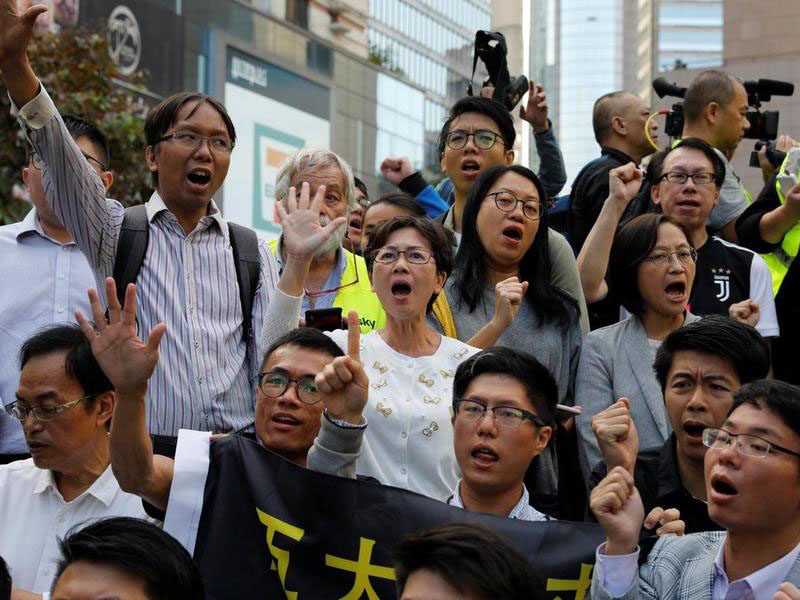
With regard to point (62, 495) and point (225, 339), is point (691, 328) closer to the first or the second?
point (225, 339)

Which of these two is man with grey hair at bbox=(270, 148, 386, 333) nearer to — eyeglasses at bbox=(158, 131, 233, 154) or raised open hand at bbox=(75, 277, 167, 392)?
eyeglasses at bbox=(158, 131, 233, 154)

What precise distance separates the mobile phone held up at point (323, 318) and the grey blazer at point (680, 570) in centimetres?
181

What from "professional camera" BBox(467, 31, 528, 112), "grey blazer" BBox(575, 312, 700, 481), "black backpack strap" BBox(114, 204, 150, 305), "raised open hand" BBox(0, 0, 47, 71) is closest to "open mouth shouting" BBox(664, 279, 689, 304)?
"grey blazer" BBox(575, 312, 700, 481)

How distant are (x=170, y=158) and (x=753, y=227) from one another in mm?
3072

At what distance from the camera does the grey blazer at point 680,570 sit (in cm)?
355

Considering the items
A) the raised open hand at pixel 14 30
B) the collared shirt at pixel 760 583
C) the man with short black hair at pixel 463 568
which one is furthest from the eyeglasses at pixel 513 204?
the man with short black hair at pixel 463 568

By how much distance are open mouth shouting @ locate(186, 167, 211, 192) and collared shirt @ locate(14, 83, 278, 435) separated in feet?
0.44

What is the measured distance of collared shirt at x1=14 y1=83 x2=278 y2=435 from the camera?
4582 millimetres

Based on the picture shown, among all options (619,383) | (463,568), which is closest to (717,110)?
(619,383)

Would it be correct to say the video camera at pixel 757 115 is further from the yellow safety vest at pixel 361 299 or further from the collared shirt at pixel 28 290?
the collared shirt at pixel 28 290

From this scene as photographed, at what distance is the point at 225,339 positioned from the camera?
4.82 metres

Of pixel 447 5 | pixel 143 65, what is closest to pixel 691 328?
pixel 143 65

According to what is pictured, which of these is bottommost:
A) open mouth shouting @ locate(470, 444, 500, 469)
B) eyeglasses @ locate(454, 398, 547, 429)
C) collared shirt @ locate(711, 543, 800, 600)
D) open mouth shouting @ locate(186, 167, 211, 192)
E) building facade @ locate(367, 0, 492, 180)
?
collared shirt @ locate(711, 543, 800, 600)

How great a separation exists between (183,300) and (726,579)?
224 cm
